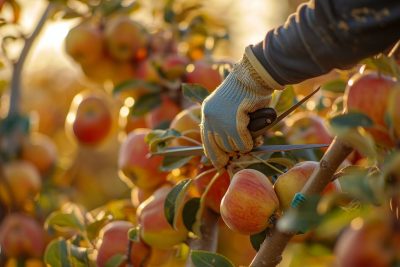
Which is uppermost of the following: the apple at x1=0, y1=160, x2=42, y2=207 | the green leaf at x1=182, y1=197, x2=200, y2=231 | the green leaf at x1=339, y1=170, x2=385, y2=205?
the green leaf at x1=339, y1=170, x2=385, y2=205

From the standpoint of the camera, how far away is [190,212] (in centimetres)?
151

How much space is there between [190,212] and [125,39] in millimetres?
814

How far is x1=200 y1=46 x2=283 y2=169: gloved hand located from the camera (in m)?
1.43

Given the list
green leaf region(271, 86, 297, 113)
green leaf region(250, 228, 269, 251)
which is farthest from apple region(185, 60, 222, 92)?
green leaf region(250, 228, 269, 251)

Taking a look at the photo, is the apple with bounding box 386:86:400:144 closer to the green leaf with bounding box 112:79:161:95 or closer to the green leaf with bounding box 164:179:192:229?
the green leaf with bounding box 164:179:192:229

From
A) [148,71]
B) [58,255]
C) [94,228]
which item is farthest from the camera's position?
[148,71]

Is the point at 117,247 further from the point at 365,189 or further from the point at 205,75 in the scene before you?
the point at 365,189

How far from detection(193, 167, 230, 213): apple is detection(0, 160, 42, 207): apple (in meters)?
0.98

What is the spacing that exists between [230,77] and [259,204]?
30 cm

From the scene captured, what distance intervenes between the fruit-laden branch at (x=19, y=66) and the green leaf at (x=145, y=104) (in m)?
0.58

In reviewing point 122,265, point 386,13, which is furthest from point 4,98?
point 386,13

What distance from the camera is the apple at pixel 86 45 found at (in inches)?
88.4

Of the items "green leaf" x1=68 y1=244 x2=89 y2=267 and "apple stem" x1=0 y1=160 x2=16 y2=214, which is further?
"apple stem" x1=0 y1=160 x2=16 y2=214

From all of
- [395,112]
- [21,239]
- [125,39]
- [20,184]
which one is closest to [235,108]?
[395,112]
